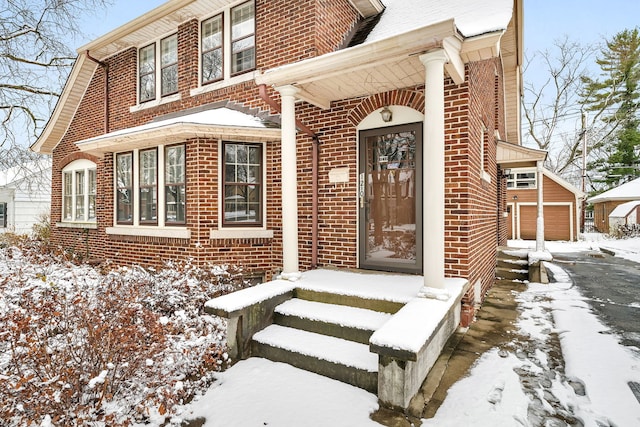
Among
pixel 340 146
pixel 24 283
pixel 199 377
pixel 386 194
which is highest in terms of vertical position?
pixel 340 146

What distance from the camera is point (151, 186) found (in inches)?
275

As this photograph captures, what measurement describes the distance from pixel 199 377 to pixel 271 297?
3.75 ft

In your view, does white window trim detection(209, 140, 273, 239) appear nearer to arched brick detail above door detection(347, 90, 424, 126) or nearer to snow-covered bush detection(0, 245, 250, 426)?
snow-covered bush detection(0, 245, 250, 426)

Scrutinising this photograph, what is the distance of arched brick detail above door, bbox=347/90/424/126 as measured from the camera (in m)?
4.71

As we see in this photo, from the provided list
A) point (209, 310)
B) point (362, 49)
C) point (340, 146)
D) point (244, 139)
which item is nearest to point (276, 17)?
point (244, 139)

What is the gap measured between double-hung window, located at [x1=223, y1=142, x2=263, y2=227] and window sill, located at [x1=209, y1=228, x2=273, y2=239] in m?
0.17

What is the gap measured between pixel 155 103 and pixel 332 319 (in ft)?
23.3

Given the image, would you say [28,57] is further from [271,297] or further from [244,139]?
[271,297]

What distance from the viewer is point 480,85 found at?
223 inches

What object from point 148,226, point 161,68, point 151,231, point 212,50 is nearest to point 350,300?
point 151,231

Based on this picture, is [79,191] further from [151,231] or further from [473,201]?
[473,201]

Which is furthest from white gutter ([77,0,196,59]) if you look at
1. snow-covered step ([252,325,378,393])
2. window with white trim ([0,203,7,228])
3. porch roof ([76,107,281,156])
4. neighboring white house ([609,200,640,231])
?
neighboring white house ([609,200,640,231])

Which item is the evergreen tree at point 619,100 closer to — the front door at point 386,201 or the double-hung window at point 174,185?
the front door at point 386,201

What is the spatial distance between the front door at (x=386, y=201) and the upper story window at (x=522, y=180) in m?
15.0
